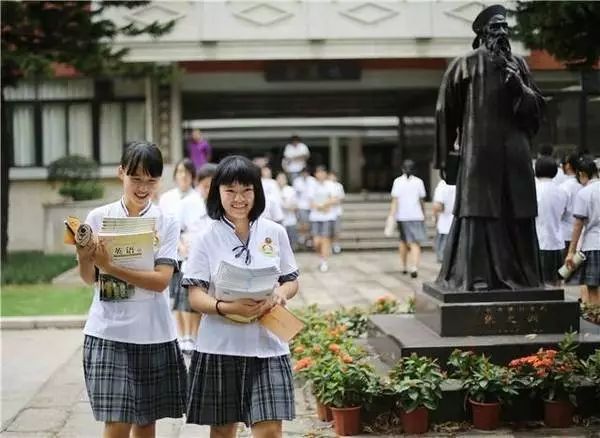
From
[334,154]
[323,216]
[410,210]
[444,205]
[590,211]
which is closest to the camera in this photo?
[590,211]

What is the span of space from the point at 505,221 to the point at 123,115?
53.2 ft

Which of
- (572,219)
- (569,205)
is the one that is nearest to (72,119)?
(569,205)

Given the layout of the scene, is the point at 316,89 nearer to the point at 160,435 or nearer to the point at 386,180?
the point at 386,180

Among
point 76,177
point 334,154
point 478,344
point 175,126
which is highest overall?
point 175,126

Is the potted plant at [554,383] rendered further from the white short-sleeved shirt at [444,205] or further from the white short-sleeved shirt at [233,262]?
the white short-sleeved shirt at [444,205]

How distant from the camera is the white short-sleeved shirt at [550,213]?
9055mm

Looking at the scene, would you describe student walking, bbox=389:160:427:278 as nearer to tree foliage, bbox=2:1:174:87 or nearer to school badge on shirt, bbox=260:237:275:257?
tree foliage, bbox=2:1:174:87

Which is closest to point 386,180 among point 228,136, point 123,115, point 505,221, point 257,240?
point 228,136

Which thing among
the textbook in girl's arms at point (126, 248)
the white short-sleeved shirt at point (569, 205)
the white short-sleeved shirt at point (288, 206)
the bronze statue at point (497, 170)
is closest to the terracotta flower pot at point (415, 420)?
the bronze statue at point (497, 170)

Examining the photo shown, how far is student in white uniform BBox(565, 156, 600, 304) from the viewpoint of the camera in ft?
28.5

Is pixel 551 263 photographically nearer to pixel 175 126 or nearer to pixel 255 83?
pixel 175 126

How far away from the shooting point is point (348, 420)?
17.8 ft

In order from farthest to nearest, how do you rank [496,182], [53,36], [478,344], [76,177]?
1. [76,177]
2. [53,36]
3. [496,182]
4. [478,344]

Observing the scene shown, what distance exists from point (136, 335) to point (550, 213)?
6.16 metres
